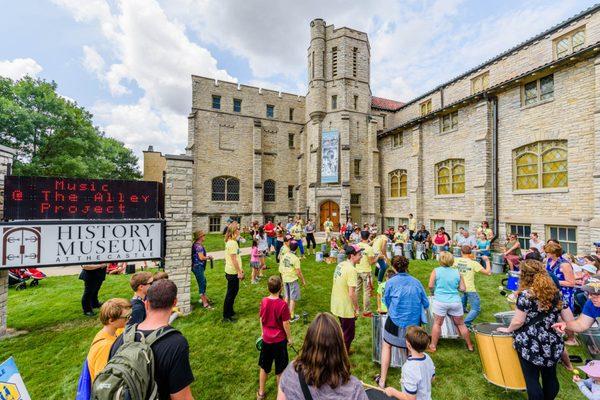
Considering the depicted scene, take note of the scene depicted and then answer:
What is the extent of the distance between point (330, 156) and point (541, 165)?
13.9m

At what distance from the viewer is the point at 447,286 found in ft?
15.1

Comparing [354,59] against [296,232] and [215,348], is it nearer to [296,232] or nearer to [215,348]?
[296,232]

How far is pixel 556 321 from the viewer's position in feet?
10.5

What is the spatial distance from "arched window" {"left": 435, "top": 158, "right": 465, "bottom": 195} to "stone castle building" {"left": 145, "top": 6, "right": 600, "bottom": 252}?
7 centimetres

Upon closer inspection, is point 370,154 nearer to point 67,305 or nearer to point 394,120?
point 394,120

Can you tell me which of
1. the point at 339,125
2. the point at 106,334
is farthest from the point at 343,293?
the point at 339,125

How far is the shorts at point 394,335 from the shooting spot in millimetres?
3971

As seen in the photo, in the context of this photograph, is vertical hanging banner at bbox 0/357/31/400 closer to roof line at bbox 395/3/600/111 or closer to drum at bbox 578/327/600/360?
drum at bbox 578/327/600/360

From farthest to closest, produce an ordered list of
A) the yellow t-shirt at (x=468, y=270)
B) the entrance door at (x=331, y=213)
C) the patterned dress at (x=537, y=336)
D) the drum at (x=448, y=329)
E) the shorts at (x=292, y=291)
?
the entrance door at (x=331, y=213) < the shorts at (x=292, y=291) < the yellow t-shirt at (x=468, y=270) < the drum at (x=448, y=329) < the patterned dress at (x=537, y=336)

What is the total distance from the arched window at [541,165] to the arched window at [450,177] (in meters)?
2.98

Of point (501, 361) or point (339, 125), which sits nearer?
point (501, 361)

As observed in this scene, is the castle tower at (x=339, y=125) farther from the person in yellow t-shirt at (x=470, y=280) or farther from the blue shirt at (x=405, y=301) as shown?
the blue shirt at (x=405, y=301)

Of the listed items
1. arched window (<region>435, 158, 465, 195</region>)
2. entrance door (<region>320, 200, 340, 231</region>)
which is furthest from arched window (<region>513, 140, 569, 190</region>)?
entrance door (<region>320, 200, 340, 231</region>)

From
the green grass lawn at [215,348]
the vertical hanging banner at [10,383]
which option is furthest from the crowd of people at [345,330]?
the vertical hanging banner at [10,383]
